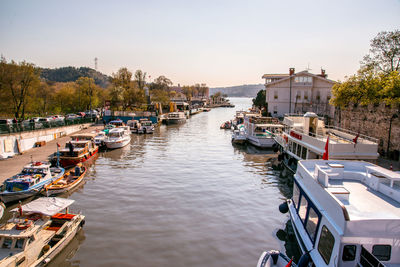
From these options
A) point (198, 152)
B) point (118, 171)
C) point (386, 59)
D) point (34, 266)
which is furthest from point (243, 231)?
point (386, 59)

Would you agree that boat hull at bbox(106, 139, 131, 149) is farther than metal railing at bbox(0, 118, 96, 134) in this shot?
Yes

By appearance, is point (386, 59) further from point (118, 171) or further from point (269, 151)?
point (118, 171)

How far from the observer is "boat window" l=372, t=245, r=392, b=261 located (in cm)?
713

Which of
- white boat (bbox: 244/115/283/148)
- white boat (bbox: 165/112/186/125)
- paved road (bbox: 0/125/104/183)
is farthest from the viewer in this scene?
white boat (bbox: 165/112/186/125)

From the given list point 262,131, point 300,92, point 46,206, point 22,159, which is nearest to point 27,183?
point 46,206

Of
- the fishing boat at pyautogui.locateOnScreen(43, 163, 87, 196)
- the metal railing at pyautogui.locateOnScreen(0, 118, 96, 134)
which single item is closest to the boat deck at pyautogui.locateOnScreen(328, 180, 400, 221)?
the fishing boat at pyautogui.locateOnScreen(43, 163, 87, 196)

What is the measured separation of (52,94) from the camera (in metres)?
64.3

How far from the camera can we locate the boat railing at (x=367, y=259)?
7070mm

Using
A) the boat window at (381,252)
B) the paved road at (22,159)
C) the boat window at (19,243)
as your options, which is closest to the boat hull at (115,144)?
the paved road at (22,159)

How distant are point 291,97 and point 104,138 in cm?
4160

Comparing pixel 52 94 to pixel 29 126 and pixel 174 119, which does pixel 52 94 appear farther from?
Result: pixel 29 126

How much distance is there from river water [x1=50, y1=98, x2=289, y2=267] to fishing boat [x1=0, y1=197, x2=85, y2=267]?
26.5 inches

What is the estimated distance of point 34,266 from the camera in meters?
10.1

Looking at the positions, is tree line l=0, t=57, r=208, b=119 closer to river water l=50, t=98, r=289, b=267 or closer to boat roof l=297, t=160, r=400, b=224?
river water l=50, t=98, r=289, b=267
